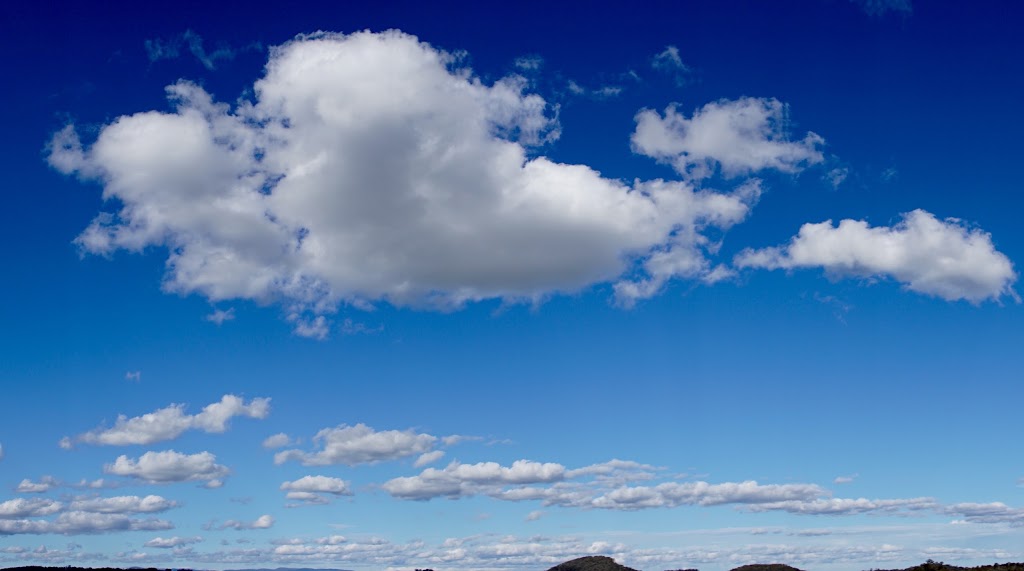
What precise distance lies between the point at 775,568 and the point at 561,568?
130 feet

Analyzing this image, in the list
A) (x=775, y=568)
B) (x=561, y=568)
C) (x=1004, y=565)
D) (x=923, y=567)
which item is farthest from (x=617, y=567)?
(x=1004, y=565)

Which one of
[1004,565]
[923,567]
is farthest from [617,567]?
[1004,565]

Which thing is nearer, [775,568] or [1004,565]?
[1004,565]

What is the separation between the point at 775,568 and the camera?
7343 inches

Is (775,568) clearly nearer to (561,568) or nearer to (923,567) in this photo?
(923,567)

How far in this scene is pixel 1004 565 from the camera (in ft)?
550

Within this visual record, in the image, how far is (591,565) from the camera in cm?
19400

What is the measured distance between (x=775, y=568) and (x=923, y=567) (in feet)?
82.9

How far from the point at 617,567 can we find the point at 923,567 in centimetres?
5349

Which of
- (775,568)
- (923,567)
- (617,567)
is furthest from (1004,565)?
(617,567)

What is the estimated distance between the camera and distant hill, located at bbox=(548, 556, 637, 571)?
192250 mm

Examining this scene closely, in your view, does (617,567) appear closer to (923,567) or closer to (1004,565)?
(923,567)

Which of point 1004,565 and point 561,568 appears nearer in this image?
point 1004,565

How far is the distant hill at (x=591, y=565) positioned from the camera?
631ft
